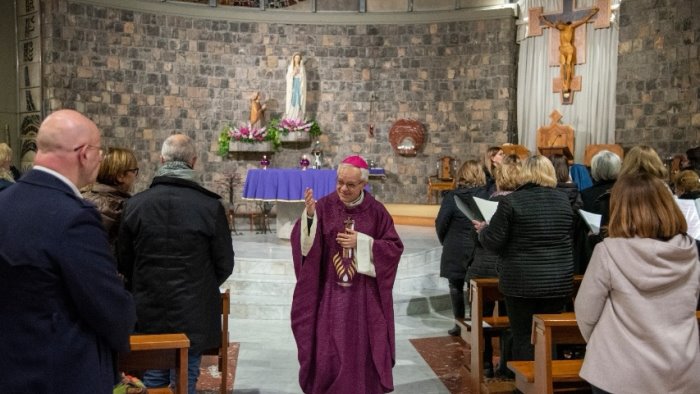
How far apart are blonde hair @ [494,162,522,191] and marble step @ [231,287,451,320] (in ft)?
9.57

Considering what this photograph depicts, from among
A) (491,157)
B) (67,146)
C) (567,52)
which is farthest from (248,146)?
(67,146)

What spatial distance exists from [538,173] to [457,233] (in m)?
2.09

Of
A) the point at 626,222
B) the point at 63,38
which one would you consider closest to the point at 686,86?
the point at 626,222

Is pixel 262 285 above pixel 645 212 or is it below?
below

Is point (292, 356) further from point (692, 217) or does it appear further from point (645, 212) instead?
point (645, 212)

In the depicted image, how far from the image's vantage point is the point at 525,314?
385cm

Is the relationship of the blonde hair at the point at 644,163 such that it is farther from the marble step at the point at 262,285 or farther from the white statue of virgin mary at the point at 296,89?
the white statue of virgin mary at the point at 296,89

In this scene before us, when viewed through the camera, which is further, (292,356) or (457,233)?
(457,233)

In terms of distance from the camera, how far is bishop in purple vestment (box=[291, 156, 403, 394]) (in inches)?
140

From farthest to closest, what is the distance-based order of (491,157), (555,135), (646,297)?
(555,135) → (491,157) → (646,297)

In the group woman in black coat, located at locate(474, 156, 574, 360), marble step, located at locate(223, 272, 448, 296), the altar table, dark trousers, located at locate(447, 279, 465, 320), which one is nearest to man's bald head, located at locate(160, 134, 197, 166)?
woman in black coat, located at locate(474, 156, 574, 360)

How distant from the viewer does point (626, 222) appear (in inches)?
99.9

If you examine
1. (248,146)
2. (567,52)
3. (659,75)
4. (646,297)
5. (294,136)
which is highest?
(567,52)

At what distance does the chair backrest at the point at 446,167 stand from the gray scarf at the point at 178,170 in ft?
38.1
